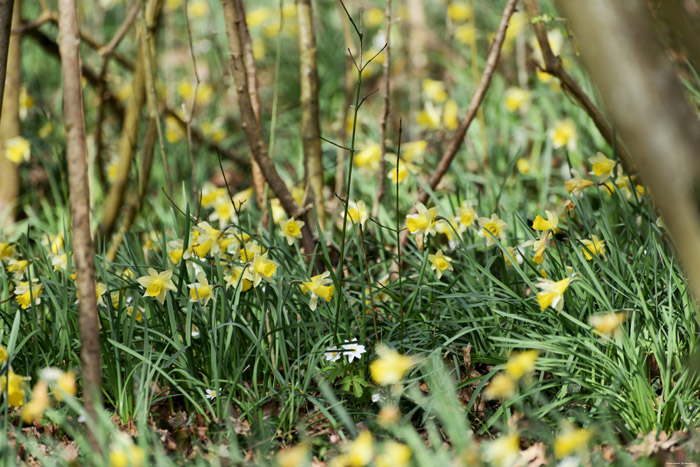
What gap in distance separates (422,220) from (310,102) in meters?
0.96

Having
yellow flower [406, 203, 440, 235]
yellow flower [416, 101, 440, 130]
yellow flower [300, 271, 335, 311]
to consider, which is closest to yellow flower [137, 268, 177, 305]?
yellow flower [300, 271, 335, 311]

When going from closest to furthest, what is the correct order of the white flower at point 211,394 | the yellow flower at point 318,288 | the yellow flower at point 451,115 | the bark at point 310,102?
1. the white flower at point 211,394
2. the yellow flower at point 318,288
3. the bark at point 310,102
4. the yellow flower at point 451,115

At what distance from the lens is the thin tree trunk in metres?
1.47

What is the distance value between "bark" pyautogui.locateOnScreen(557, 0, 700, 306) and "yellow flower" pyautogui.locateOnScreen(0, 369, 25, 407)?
4.83ft

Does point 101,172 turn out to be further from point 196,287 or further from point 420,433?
point 420,433

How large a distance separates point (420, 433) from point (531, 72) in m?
3.65

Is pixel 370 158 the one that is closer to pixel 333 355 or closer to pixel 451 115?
pixel 451 115

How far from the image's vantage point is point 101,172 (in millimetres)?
3775

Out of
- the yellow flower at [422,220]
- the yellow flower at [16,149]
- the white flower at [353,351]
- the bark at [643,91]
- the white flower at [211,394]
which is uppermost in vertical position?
the bark at [643,91]

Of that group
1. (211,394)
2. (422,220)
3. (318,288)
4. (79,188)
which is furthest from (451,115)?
(79,188)

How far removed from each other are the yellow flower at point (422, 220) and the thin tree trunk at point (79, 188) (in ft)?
3.22

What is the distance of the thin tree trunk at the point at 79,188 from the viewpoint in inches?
58.0

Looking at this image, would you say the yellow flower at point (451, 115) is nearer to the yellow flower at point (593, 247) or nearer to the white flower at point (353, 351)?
the yellow flower at point (593, 247)

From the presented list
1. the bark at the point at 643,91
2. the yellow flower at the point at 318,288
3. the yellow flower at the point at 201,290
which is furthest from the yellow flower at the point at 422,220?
the bark at the point at 643,91
